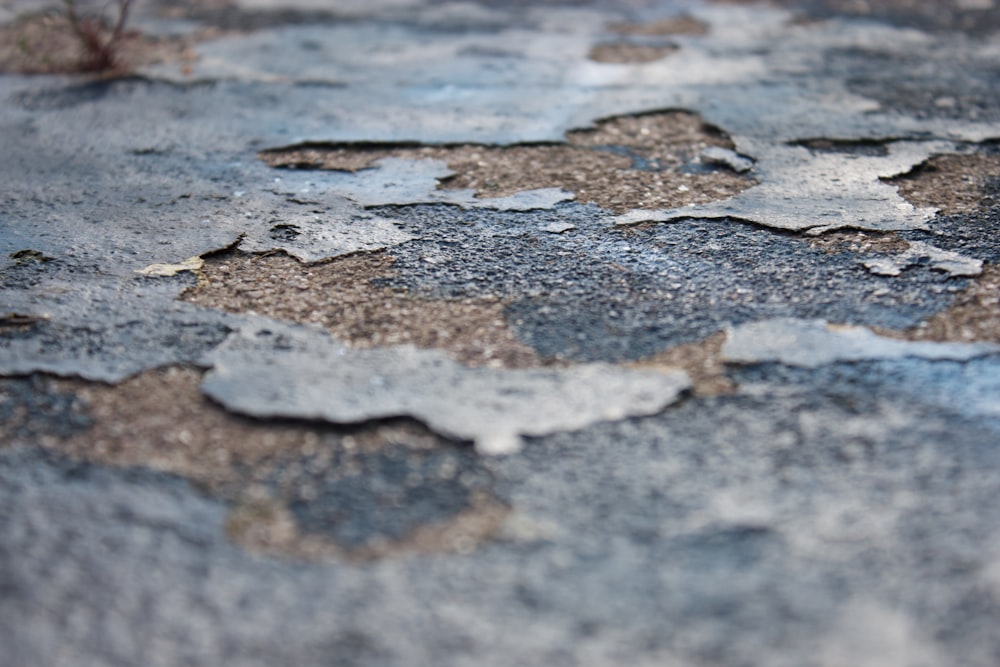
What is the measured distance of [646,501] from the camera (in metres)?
1.70

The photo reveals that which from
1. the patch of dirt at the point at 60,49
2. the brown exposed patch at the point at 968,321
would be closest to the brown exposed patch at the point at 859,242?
the brown exposed patch at the point at 968,321

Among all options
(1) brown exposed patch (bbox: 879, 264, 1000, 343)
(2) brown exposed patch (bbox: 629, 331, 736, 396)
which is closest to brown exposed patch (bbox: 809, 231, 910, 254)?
(1) brown exposed patch (bbox: 879, 264, 1000, 343)

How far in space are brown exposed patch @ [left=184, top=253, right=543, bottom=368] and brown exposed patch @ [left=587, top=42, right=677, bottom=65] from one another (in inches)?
86.9

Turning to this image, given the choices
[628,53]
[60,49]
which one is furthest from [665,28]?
[60,49]

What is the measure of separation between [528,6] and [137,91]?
7.78 ft

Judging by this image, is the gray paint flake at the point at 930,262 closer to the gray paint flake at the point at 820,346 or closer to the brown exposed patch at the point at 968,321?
the brown exposed patch at the point at 968,321

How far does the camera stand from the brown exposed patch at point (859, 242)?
8.45ft

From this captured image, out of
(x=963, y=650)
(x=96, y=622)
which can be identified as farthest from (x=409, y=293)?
(x=963, y=650)

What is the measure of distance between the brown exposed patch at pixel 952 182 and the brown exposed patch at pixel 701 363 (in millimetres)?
1119

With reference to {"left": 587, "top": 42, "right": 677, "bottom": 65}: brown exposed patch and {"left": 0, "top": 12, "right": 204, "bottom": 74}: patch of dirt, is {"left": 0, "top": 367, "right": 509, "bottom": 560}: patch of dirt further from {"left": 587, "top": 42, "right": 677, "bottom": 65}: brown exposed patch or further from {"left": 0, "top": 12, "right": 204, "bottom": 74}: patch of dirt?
{"left": 587, "top": 42, "right": 677, "bottom": 65}: brown exposed patch

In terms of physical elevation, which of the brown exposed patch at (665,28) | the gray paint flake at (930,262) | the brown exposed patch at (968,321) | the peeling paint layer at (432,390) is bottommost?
the peeling paint layer at (432,390)

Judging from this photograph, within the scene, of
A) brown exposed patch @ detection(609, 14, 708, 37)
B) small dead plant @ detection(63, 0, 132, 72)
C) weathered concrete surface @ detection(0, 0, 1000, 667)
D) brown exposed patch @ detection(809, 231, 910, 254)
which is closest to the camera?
weathered concrete surface @ detection(0, 0, 1000, 667)

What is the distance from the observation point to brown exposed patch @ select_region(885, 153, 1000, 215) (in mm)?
2844

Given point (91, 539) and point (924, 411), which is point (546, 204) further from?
point (91, 539)
